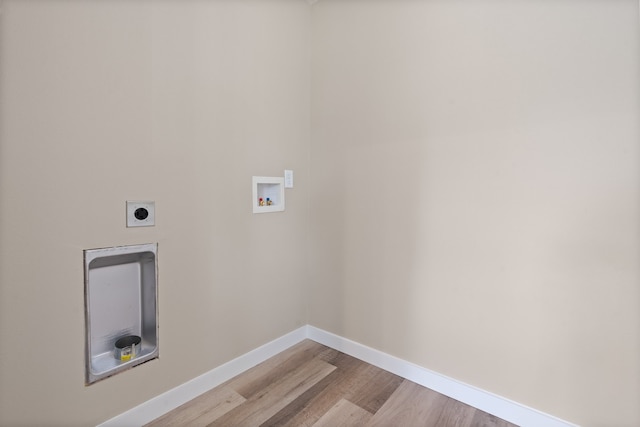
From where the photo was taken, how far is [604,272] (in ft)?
4.22

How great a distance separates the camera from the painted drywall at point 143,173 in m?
1.13

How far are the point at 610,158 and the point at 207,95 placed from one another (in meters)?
2.01

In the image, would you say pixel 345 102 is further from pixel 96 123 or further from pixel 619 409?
pixel 619 409

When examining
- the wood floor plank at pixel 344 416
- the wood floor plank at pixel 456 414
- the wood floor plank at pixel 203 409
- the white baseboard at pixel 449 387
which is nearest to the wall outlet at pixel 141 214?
the wood floor plank at pixel 203 409

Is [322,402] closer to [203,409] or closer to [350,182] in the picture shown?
[203,409]

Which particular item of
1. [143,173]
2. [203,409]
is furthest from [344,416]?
[143,173]

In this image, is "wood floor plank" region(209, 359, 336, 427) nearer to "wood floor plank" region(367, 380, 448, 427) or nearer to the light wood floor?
the light wood floor

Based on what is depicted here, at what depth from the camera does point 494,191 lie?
5.04ft

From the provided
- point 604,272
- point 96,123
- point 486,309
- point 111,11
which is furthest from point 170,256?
point 604,272

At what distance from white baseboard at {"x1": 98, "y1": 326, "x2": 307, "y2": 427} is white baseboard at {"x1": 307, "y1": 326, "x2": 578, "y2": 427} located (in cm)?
41

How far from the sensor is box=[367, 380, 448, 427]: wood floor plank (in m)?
1.51

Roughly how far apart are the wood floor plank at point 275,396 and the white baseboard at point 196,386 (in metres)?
0.24

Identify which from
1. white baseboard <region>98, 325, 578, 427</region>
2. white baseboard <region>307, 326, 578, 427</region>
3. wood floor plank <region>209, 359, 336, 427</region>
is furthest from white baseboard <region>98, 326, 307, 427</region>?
white baseboard <region>307, 326, 578, 427</region>

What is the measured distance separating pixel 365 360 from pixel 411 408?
1.62 feet
